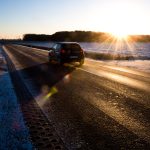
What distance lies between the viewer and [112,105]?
8359mm

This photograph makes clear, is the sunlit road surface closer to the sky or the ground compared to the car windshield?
closer to the ground

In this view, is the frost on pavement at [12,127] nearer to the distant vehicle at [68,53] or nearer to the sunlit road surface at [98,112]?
the sunlit road surface at [98,112]

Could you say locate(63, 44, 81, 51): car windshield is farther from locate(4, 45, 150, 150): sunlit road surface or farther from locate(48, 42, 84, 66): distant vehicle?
locate(4, 45, 150, 150): sunlit road surface

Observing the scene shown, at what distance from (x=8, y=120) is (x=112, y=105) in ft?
9.69

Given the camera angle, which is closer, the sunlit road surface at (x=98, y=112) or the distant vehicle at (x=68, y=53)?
the sunlit road surface at (x=98, y=112)

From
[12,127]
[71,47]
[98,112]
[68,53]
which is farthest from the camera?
[71,47]

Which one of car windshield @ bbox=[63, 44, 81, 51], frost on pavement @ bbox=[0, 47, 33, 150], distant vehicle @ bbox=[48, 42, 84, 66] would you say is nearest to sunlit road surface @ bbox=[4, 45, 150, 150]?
frost on pavement @ bbox=[0, 47, 33, 150]

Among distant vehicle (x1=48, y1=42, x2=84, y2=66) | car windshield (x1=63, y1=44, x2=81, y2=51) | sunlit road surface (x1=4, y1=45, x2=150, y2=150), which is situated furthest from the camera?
car windshield (x1=63, y1=44, x2=81, y2=51)

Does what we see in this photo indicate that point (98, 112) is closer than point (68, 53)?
Yes

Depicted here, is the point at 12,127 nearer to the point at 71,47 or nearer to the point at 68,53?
the point at 68,53

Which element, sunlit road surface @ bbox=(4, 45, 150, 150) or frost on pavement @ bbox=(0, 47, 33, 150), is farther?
sunlit road surface @ bbox=(4, 45, 150, 150)

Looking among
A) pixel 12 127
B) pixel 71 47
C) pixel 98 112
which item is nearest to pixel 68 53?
pixel 71 47

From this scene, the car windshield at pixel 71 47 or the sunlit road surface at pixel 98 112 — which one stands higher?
the car windshield at pixel 71 47

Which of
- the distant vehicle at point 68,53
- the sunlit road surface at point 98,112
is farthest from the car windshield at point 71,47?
the sunlit road surface at point 98,112
